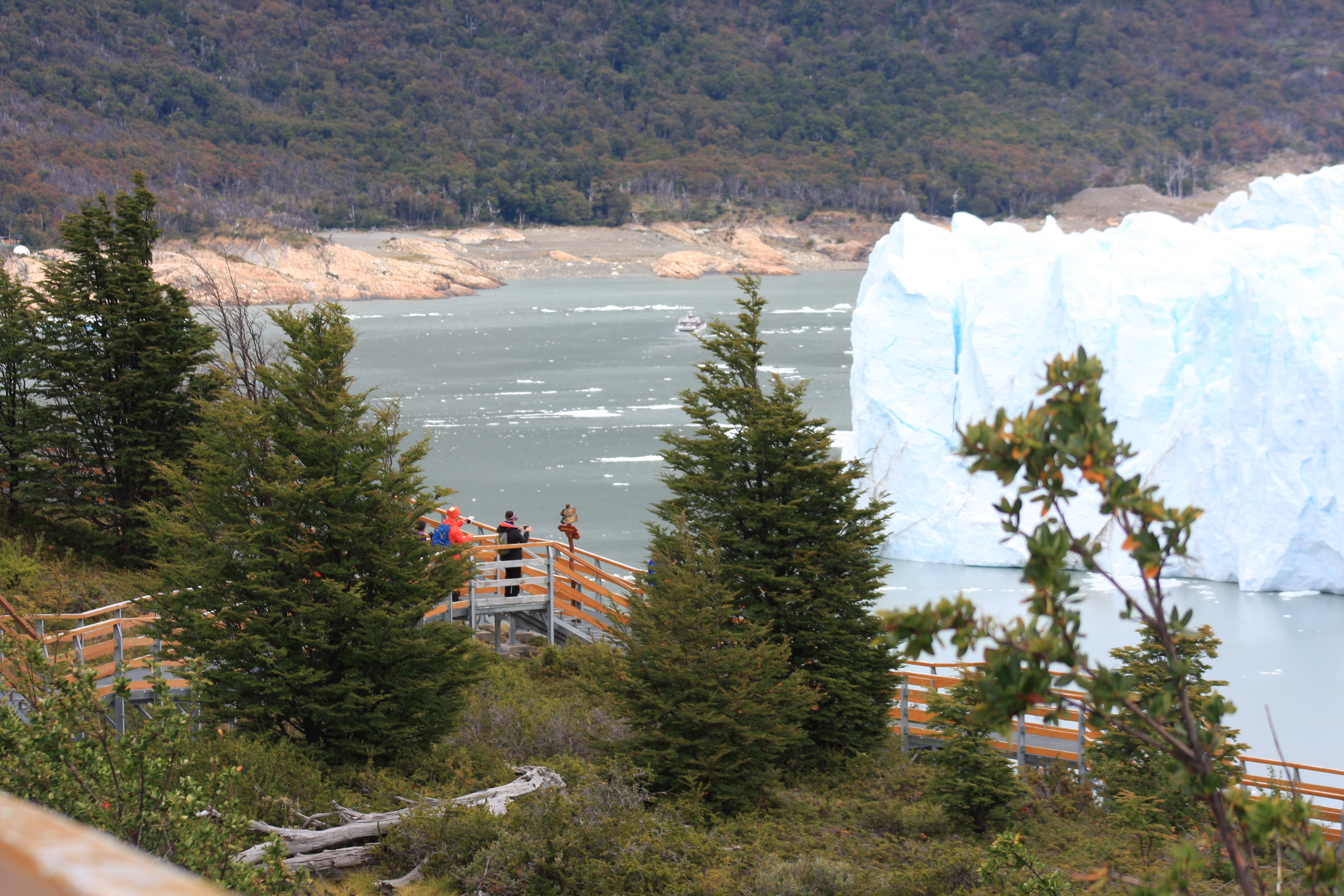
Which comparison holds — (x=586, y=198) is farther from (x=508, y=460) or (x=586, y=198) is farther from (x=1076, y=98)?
(x=508, y=460)

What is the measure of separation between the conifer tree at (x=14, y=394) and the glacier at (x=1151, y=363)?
13.9m

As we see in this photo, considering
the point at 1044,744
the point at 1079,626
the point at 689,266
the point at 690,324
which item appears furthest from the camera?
the point at 689,266

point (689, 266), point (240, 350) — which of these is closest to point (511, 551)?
point (240, 350)

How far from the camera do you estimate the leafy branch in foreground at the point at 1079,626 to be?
2.72m

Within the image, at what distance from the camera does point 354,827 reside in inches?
317

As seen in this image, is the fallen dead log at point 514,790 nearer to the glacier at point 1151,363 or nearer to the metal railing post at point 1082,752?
the metal railing post at point 1082,752

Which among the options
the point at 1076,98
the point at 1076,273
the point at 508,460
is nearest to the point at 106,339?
the point at 508,460

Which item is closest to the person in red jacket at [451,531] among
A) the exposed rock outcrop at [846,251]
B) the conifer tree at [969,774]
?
the conifer tree at [969,774]

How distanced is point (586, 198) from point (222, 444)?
15572 centimetres

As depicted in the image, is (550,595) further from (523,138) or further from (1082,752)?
(523,138)

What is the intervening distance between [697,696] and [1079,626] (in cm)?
731

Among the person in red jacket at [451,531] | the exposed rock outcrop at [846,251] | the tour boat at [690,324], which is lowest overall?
the person in red jacket at [451,531]

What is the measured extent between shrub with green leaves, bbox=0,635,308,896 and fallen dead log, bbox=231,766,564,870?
5.97ft

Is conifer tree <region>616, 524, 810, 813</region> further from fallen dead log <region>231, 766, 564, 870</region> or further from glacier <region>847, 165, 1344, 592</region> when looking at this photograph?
glacier <region>847, 165, 1344, 592</region>
